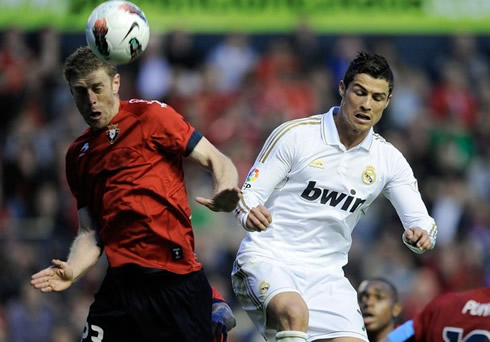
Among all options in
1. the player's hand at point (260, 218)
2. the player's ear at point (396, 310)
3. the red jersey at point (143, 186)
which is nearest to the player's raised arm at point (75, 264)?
the red jersey at point (143, 186)

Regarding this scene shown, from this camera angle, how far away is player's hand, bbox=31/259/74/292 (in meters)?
5.93

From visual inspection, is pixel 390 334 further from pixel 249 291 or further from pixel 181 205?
pixel 181 205

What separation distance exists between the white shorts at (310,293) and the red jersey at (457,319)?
1.83ft

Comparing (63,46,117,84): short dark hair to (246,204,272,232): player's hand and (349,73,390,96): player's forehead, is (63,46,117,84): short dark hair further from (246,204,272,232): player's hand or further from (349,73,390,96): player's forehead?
(349,73,390,96): player's forehead

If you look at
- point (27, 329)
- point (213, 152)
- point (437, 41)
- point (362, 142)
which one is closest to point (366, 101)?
point (362, 142)

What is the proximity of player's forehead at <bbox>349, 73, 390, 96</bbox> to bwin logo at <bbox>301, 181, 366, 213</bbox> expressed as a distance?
0.70 m

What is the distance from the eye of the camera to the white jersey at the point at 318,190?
6.62 meters

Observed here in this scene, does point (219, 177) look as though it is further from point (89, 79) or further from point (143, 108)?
point (89, 79)

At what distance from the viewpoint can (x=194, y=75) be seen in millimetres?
14328

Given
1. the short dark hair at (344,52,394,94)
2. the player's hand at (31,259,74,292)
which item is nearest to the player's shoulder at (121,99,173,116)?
the player's hand at (31,259,74,292)

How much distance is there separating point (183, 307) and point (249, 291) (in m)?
0.67

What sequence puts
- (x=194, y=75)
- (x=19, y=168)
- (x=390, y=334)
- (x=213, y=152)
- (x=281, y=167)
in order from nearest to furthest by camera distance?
(x=213, y=152)
(x=281, y=167)
(x=390, y=334)
(x=19, y=168)
(x=194, y=75)

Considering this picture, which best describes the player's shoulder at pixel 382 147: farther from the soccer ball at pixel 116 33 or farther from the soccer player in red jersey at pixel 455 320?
the soccer ball at pixel 116 33

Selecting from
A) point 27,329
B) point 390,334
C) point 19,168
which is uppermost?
point 390,334
